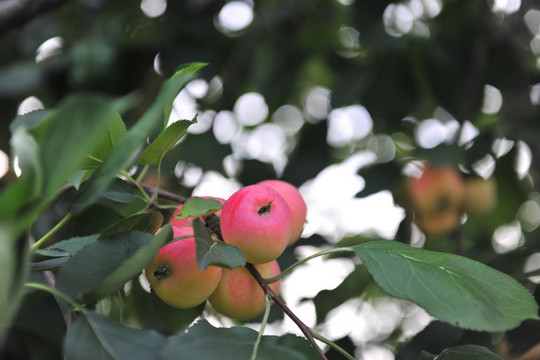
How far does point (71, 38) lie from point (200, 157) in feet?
2.15

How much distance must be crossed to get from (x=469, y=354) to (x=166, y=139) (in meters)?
0.41

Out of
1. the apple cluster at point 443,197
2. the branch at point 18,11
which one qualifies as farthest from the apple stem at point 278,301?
the apple cluster at point 443,197

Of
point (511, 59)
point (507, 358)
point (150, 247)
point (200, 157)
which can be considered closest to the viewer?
point (150, 247)

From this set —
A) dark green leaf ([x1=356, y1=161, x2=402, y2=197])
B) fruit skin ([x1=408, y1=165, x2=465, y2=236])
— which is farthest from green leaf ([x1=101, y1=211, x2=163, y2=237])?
fruit skin ([x1=408, y1=165, x2=465, y2=236])

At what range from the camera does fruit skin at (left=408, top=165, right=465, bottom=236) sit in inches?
52.5

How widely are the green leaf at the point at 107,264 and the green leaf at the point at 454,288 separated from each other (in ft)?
0.75

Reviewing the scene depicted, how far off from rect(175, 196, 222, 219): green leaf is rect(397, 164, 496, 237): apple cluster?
0.86 metres

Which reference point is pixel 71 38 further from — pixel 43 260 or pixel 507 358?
pixel 507 358

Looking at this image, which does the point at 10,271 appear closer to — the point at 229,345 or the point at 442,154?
the point at 229,345

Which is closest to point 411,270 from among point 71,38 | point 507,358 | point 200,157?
point 507,358

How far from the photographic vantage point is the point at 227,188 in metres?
1.41

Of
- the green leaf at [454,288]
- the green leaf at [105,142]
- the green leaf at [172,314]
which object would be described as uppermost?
the green leaf at [105,142]

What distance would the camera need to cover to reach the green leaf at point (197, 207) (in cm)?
57

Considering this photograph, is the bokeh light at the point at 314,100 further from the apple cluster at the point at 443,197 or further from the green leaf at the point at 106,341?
the green leaf at the point at 106,341
